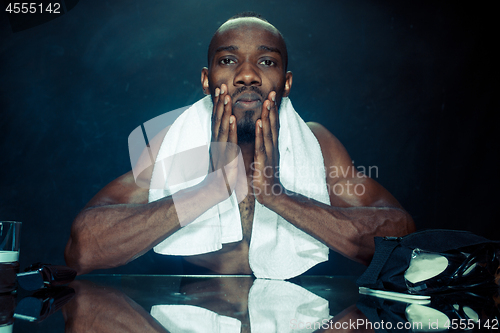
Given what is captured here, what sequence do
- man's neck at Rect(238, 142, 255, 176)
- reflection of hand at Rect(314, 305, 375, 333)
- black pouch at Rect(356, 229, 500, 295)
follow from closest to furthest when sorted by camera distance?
reflection of hand at Rect(314, 305, 375, 333) < black pouch at Rect(356, 229, 500, 295) < man's neck at Rect(238, 142, 255, 176)

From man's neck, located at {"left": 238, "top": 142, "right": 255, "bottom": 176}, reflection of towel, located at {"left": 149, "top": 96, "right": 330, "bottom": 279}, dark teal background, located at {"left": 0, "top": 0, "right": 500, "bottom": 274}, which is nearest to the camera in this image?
reflection of towel, located at {"left": 149, "top": 96, "right": 330, "bottom": 279}

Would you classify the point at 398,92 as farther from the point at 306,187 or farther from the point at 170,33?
the point at 170,33

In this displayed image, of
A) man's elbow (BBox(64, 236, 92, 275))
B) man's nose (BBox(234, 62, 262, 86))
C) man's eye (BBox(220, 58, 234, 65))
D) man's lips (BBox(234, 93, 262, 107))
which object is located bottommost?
man's elbow (BBox(64, 236, 92, 275))

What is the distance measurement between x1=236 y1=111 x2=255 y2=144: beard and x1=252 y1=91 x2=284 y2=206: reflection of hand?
16cm

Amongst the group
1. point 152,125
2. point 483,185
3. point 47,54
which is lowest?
point 483,185

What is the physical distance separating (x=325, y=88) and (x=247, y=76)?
642 millimetres

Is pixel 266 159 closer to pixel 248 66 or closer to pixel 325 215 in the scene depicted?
pixel 325 215

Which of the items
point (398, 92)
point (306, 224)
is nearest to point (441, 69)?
point (398, 92)

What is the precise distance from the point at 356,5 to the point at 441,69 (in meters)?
0.42

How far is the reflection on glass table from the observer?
0.48 meters

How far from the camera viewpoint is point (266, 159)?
981mm

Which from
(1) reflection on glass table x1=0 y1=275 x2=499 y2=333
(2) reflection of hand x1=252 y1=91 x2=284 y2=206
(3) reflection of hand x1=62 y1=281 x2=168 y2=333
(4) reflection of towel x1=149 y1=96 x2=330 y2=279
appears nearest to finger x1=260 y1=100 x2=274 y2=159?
(2) reflection of hand x1=252 y1=91 x2=284 y2=206

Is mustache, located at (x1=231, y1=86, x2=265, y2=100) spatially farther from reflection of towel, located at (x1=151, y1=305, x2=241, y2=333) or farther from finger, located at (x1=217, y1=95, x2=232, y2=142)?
reflection of towel, located at (x1=151, y1=305, x2=241, y2=333)

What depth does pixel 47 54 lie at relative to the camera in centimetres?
153
